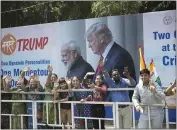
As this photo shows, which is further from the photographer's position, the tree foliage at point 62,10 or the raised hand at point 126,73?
the tree foliage at point 62,10

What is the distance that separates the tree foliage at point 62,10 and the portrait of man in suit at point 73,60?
907 millimetres

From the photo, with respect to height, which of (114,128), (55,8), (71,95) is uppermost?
(55,8)

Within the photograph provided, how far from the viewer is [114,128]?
7.46 metres

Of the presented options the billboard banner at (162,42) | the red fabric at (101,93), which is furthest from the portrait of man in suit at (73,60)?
the billboard banner at (162,42)

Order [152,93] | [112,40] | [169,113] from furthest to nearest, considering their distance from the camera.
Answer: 1. [112,40]
2. [169,113]
3. [152,93]

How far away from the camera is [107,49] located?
797 cm

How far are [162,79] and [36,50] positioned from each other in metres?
3.20

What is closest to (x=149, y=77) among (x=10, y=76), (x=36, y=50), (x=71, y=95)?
(x=71, y=95)

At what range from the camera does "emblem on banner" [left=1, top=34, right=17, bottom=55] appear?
31.0 feet

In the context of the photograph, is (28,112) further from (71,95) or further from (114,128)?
(114,128)

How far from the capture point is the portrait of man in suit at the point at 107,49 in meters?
7.70

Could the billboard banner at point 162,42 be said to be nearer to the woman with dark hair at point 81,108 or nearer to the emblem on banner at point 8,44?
the woman with dark hair at point 81,108

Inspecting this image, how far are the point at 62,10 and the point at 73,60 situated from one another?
148cm

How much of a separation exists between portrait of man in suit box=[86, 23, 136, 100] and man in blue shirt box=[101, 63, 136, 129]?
0.35ft
